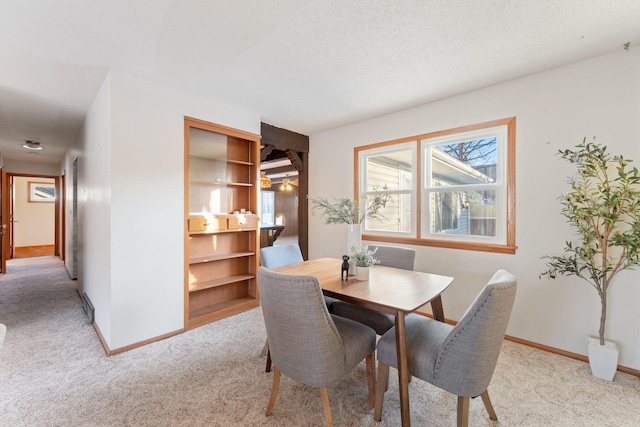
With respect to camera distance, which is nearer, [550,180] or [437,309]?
[437,309]

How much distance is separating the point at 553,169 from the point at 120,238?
387 cm

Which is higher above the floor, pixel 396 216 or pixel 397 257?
pixel 396 216

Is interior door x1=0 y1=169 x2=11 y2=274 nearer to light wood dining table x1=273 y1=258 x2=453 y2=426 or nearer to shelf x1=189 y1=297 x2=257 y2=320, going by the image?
shelf x1=189 y1=297 x2=257 y2=320

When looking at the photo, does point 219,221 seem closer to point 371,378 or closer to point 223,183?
point 223,183

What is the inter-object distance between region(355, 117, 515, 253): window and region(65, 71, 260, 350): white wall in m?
2.32

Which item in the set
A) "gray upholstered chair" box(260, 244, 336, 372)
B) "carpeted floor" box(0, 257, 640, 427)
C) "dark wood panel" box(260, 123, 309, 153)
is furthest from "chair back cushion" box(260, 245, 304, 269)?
"dark wood panel" box(260, 123, 309, 153)

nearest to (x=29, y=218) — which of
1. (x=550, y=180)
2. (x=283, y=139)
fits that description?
(x=283, y=139)

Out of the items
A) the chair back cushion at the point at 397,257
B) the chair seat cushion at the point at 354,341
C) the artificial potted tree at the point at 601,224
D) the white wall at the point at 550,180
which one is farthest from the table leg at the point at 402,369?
the white wall at the point at 550,180

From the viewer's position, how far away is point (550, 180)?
7.97 feet

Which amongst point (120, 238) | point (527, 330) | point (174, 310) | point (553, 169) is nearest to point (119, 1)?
point (120, 238)

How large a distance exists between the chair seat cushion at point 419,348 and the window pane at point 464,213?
153 cm

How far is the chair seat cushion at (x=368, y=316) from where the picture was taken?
2.11m

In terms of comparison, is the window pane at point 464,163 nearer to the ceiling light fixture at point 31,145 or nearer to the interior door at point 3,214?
Result: the ceiling light fixture at point 31,145

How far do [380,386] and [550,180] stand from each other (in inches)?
90.1
